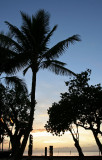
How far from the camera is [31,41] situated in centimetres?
1672

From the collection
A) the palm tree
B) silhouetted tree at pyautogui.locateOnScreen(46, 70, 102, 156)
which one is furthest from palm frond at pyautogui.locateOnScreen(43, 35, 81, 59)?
silhouetted tree at pyautogui.locateOnScreen(46, 70, 102, 156)

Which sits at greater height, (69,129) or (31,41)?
(31,41)

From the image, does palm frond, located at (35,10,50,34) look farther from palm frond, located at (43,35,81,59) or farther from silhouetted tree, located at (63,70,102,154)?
silhouetted tree, located at (63,70,102,154)

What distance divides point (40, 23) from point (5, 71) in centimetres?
444

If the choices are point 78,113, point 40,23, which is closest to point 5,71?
point 40,23

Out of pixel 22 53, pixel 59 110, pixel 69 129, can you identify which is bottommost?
pixel 69 129

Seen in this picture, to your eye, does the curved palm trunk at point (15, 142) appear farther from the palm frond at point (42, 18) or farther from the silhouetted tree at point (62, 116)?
the palm frond at point (42, 18)

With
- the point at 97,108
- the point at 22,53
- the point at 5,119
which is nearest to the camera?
the point at 22,53

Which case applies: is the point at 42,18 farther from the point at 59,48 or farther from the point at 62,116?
the point at 62,116

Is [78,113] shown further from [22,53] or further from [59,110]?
[22,53]

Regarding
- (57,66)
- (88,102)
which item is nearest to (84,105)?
(88,102)

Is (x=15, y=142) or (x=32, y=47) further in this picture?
(x=15, y=142)

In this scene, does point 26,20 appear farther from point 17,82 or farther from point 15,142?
point 15,142

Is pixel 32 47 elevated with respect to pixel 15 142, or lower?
elevated
